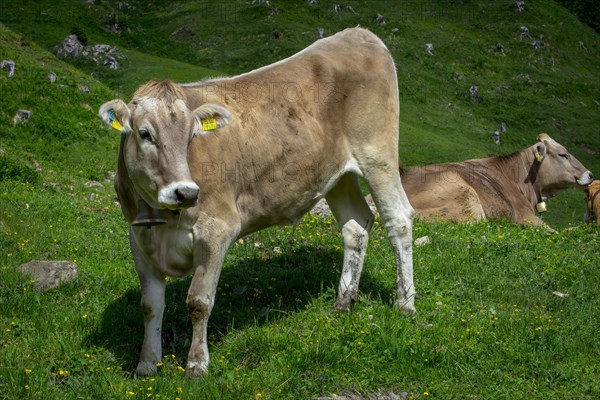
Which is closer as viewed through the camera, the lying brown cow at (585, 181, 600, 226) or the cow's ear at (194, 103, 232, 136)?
the cow's ear at (194, 103, 232, 136)

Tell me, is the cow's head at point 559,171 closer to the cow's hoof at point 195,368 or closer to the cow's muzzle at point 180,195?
the cow's hoof at point 195,368

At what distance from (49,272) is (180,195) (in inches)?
→ 126

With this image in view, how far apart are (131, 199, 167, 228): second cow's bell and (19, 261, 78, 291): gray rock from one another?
2.16 m

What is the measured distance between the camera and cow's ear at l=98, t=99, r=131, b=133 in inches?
261

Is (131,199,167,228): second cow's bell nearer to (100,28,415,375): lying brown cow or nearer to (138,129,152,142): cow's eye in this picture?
(100,28,415,375): lying brown cow

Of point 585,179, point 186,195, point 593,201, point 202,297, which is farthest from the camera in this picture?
point 585,179

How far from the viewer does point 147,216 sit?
6891 mm

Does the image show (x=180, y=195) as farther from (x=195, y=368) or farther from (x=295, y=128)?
(x=295, y=128)

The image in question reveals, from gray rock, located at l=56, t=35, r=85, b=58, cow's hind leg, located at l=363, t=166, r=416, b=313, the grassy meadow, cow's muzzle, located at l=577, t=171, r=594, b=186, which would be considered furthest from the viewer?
gray rock, located at l=56, t=35, r=85, b=58

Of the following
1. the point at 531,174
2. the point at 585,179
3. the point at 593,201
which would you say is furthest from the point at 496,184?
the point at 585,179

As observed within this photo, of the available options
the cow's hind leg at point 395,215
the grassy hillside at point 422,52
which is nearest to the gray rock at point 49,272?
the cow's hind leg at point 395,215

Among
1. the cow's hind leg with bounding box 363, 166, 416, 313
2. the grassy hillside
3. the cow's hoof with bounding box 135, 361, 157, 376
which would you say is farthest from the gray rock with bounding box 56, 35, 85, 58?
the cow's hoof with bounding box 135, 361, 157, 376

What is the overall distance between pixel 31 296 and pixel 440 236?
6155 mm

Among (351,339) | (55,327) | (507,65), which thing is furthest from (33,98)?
(507,65)
